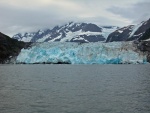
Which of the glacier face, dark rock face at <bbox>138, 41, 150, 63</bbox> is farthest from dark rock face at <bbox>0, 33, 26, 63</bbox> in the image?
dark rock face at <bbox>138, 41, 150, 63</bbox>

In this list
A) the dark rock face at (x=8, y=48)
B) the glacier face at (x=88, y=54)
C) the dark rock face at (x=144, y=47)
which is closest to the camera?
the glacier face at (x=88, y=54)

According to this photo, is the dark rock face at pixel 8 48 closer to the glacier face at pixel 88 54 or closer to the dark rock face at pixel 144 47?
the glacier face at pixel 88 54

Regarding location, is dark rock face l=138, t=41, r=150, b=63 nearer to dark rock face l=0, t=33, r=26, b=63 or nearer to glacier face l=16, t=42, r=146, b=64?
glacier face l=16, t=42, r=146, b=64

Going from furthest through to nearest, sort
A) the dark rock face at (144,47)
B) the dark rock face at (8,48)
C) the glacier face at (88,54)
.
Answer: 1. the dark rock face at (8,48)
2. the dark rock face at (144,47)
3. the glacier face at (88,54)

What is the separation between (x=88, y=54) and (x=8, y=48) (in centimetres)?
5079

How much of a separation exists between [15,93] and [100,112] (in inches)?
446

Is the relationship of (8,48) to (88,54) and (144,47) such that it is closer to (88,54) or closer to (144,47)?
(88,54)

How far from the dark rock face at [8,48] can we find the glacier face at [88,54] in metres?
26.9

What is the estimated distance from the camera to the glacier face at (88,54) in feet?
303

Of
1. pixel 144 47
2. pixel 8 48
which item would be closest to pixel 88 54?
pixel 144 47

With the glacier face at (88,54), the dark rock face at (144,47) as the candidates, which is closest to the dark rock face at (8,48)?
the glacier face at (88,54)

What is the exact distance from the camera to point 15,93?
3017 centimetres

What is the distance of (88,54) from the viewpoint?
3656 inches

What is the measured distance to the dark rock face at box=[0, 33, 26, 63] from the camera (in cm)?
12450
